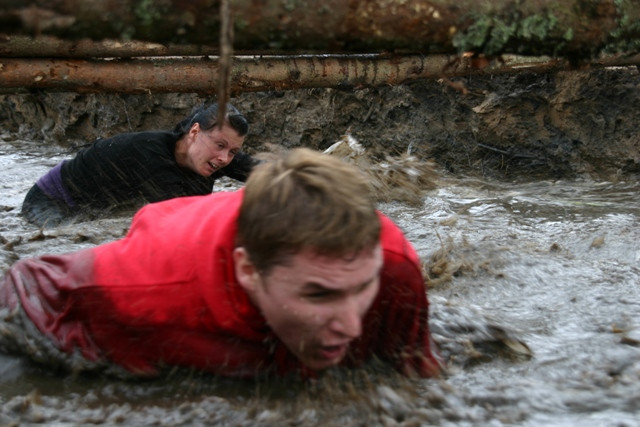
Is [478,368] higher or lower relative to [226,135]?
lower

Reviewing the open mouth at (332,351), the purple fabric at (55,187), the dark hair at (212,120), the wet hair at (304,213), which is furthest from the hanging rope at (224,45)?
the purple fabric at (55,187)

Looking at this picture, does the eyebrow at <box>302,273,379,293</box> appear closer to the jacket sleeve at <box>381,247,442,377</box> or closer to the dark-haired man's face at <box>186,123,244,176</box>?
the jacket sleeve at <box>381,247,442,377</box>

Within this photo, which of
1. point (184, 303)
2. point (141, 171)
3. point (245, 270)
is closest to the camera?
point (245, 270)

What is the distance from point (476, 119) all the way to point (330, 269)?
5.83 m

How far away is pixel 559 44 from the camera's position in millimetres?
2867

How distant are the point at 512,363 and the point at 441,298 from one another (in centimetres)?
83

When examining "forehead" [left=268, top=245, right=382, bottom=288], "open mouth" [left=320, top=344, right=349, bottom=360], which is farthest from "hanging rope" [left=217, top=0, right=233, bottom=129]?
"open mouth" [left=320, top=344, right=349, bottom=360]

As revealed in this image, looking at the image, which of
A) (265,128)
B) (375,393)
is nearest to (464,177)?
(265,128)

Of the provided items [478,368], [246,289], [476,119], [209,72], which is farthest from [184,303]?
[476,119]

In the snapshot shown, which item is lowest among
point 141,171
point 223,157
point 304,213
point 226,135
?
point 141,171

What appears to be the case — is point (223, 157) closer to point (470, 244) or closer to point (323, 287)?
point (470, 244)

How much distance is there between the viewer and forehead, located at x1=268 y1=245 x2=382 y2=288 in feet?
8.73

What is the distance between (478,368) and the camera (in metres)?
3.49

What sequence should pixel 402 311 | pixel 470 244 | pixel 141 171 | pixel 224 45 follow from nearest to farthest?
pixel 224 45, pixel 402 311, pixel 470 244, pixel 141 171
